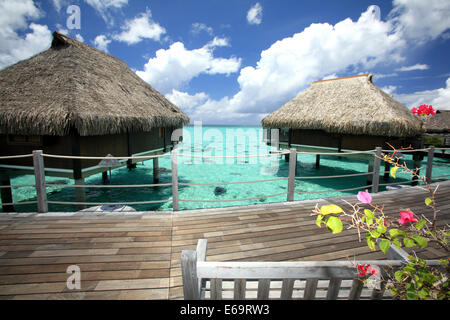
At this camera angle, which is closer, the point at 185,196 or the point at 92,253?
the point at 92,253

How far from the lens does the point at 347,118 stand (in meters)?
8.81

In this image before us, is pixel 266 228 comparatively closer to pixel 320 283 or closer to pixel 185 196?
pixel 320 283

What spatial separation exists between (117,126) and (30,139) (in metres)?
2.36

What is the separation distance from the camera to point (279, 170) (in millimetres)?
12656

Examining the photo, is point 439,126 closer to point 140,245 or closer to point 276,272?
point 276,272

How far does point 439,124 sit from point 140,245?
23814mm

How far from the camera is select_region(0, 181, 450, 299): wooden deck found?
6.12 ft

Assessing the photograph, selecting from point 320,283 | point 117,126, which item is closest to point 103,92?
point 117,126

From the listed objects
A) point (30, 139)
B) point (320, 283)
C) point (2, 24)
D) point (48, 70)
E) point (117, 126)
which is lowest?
point (320, 283)

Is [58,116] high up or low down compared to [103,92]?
down

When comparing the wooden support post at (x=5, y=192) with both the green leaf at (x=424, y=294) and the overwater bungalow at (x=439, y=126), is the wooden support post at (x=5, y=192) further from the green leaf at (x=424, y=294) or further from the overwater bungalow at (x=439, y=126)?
the overwater bungalow at (x=439, y=126)

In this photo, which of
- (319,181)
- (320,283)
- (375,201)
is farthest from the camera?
(319,181)

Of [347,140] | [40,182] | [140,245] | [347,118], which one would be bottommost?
[140,245]

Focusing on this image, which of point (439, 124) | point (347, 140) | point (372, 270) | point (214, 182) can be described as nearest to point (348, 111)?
point (347, 140)
